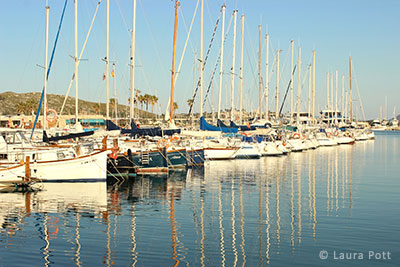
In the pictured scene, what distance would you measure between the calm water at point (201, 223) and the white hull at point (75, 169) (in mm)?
780

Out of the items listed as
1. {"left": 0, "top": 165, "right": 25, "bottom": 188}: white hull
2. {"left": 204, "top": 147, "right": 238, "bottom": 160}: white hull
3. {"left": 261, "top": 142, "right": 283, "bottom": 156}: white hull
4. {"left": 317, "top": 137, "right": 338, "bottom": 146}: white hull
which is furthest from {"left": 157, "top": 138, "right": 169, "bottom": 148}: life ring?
{"left": 317, "top": 137, "right": 338, "bottom": 146}: white hull

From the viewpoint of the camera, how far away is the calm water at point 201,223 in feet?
57.6

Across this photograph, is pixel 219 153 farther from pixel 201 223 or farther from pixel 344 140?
pixel 344 140

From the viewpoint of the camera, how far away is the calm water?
17.5 metres

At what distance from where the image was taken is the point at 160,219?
23.7m

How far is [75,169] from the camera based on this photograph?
113 feet

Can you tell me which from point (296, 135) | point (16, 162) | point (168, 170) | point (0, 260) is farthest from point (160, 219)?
point (296, 135)

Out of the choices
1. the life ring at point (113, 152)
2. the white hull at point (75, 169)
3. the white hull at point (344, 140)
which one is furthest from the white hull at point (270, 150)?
the white hull at point (344, 140)

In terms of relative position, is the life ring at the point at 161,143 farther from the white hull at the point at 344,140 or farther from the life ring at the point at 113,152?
the white hull at the point at 344,140

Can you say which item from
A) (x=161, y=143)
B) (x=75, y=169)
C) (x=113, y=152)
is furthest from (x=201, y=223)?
(x=161, y=143)

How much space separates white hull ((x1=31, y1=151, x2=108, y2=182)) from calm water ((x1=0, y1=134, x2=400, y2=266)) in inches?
30.7

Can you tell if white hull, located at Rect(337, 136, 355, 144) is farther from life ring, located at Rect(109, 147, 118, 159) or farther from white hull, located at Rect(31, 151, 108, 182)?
white hull, located at Rect(31, 151, 108, 182)

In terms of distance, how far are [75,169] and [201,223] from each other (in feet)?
47.3

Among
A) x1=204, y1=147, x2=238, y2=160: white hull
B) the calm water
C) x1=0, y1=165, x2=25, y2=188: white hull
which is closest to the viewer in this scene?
the calm water
